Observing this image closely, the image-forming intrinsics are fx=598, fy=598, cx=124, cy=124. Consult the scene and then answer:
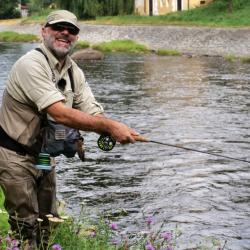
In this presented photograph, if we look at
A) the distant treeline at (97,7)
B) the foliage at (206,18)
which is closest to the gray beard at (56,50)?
the foliage at (206,18)

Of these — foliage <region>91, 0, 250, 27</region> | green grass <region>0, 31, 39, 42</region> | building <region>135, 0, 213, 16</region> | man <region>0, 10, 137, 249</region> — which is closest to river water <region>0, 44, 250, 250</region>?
man <region>0, 10, 137, 249</region>

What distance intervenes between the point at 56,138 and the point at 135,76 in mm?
23334

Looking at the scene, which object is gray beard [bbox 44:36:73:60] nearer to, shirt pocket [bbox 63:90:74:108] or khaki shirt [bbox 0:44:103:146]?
khaki shirt [bbox 0:44:103:146]

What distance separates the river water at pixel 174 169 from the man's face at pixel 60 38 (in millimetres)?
3424

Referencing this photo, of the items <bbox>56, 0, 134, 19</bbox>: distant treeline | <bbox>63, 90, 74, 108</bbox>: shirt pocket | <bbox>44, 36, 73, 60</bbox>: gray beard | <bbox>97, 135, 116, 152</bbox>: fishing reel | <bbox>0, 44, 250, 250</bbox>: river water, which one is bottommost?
<bbox>0, 44, 250, 250</bbox>: river water

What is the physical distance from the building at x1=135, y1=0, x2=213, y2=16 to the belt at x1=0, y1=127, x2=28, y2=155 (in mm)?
62191

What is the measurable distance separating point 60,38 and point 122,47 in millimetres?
41106

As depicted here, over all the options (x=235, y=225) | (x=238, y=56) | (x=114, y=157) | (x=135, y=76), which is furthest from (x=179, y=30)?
(x=235, y=225)

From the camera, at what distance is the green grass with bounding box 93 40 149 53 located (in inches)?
1758

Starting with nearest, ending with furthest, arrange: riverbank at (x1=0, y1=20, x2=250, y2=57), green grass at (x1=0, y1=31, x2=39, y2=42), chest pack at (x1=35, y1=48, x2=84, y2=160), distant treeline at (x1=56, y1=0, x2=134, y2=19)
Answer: chest pack at (x1=35, y1=48, x2=84, y2=160), riverbank at (x1=0, y1=20, x2=250, y2=57), green grass at (x1=0, y1=31, x2=39, y2=42), distant treeline at (x1=56, y1=0, x2=134, y2=19)

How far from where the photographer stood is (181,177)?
1092 centimetres

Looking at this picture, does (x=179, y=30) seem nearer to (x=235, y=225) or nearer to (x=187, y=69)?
(x=187, y=69)

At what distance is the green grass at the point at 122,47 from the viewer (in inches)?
1758

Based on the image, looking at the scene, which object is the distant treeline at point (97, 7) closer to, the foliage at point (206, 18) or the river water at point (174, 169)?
the foliage at point (206, 18)
